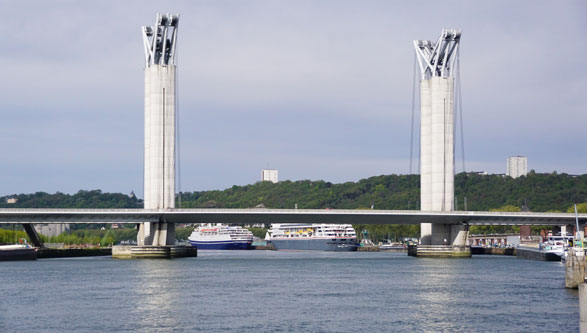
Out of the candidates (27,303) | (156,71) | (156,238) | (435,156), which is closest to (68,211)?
(156,238)

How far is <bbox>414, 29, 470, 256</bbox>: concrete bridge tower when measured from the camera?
139 m

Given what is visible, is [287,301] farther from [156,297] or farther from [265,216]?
[265,216]

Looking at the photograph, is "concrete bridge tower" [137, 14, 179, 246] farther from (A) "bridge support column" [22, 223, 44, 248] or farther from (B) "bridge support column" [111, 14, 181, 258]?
(A) "bridge support column" [22, 223, 44, 248]

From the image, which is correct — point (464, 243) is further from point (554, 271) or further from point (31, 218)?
point (31, 218)

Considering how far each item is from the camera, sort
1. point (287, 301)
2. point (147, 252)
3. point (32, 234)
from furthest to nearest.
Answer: point (32, 234), point (147, 252), point (287, 301)

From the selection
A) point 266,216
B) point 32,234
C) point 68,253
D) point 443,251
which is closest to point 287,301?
point 266,216

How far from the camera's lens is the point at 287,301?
206ft

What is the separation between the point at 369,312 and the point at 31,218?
257 feet

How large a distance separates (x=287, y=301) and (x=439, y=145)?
263ft

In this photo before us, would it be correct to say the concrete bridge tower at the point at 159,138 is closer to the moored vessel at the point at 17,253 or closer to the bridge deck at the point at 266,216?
the bridge deck at the point at 266,216

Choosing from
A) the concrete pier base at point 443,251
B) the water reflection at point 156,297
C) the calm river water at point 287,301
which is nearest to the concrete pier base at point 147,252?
the water reflection at point 156,297

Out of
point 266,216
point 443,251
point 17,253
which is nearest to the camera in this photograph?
point 266,216

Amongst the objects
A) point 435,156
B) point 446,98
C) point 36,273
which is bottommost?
point 36,273

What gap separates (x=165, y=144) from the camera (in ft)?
430
